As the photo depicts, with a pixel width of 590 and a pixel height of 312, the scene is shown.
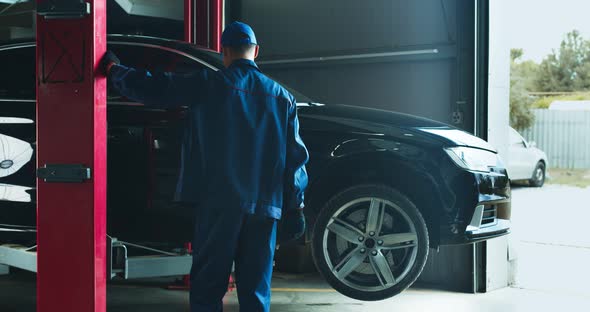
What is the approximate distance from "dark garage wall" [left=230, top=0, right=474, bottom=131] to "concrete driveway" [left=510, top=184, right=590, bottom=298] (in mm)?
Result: 1691

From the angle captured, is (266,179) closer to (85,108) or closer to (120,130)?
(85,108)

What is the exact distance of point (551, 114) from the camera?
1941 cm

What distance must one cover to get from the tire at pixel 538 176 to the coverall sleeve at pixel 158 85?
43.9 ft

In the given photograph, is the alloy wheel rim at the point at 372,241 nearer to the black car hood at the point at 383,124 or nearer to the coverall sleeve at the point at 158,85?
the black car hood at the point at 383,124

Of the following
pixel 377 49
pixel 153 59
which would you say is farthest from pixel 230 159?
pixel 377 49

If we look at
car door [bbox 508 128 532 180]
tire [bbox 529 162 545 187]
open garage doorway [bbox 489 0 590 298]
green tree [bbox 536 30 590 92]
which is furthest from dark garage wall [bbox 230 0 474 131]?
green tree [bbox 536 30 590 92]

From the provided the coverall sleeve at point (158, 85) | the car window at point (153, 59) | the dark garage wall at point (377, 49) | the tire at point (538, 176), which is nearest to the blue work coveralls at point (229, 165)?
the coverall sleeve at point (158, 85)

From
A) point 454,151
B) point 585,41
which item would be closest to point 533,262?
point 454,151

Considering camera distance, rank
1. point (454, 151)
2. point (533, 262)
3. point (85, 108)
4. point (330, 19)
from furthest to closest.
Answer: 1. point (533, 262)
2. point (330, 19)
3. point (454, 151)
4. point (85, 108)

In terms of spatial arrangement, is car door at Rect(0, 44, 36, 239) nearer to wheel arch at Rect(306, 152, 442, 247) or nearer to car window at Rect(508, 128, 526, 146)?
wheel arch at Rect(306, 152, 442, 247)

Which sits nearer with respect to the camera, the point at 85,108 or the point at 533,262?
the point at 85,108

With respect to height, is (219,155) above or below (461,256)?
above

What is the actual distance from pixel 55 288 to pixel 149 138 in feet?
4.09

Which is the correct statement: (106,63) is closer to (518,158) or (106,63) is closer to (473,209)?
(473,209)
